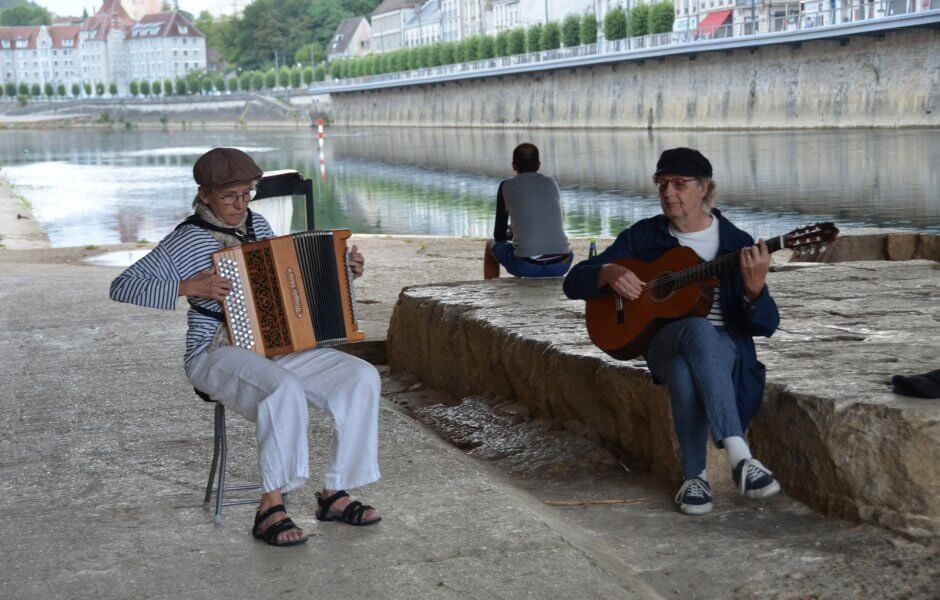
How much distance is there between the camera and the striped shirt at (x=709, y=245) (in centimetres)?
444

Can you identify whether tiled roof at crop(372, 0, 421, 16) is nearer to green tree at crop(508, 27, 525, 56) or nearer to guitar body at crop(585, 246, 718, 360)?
green tree at crop(508, 27, 525, 56)

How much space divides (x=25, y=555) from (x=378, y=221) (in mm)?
22072

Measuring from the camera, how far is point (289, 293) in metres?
4.02

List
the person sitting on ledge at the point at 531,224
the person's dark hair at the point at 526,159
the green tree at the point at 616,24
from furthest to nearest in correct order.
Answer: the green tree at the point at 616,24, the person's dark hair at the point at 526,159, the person sitting on ledge at the point at 531,224

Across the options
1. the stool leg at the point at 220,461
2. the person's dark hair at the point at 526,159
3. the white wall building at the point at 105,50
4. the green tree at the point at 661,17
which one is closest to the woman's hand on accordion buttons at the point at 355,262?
the stool leg at the point at 220,461

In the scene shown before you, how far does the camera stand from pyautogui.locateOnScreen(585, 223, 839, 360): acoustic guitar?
4.30 meters

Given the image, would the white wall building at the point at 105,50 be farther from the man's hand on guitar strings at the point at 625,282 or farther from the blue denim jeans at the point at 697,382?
the blue denim jeans at the point at 697,382

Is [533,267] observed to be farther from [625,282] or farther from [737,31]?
[737,31]

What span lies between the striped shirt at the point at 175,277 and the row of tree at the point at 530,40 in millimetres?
62166

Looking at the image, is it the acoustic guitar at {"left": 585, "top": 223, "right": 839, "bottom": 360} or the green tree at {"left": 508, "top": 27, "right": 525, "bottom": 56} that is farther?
the green tree at {"left": 508, "top": 27, "right": 525, "bottom": 56}

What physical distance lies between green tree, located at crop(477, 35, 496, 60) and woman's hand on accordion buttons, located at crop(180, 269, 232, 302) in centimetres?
8204

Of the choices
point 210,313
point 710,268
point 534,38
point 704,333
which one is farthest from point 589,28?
point 210,313

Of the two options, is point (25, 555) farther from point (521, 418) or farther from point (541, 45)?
point (541, 45)

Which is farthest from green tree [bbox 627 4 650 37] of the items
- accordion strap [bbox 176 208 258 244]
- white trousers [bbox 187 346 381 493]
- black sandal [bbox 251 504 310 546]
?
black sandal [bbox 251 504 310 546]
